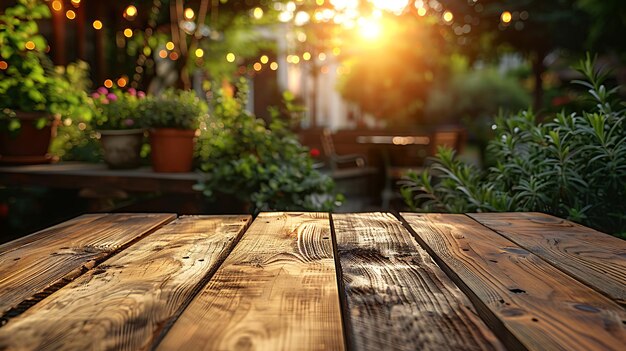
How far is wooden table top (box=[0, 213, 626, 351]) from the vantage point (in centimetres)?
79

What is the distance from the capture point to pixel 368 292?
0.98m

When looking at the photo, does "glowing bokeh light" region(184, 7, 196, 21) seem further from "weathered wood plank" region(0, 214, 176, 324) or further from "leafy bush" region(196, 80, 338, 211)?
"weathered wood plank" region(0, 214, 176, 324)

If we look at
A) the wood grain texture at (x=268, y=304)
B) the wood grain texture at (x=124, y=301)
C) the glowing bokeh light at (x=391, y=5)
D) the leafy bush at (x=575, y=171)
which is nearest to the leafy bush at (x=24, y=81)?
the leafy bush at (x=575, y=171)

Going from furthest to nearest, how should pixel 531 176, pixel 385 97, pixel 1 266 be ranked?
pixel 385 97 → pixel 531 176 → pixel 1 266

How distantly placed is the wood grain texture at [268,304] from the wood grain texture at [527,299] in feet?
0.74

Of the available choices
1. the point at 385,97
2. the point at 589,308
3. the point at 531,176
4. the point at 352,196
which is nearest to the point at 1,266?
the point at 589,308

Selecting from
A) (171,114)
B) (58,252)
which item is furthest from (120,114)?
(58,252)

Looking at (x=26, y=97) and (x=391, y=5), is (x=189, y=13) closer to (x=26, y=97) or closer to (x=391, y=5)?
(x=391, y=5)

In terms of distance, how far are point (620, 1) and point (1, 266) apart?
27.6ft

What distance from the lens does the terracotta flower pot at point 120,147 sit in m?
4.39

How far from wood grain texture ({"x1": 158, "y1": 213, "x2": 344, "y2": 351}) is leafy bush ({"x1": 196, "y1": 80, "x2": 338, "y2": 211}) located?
227 cm

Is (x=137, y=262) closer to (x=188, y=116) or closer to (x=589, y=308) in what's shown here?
(x=589, y=308)

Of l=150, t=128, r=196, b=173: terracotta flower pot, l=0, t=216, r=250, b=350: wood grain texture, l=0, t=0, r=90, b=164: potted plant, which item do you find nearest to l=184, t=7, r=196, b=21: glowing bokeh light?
l=0, t=0, r=90, b=164: potted plant

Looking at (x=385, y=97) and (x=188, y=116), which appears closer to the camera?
(x=188, y=116)
